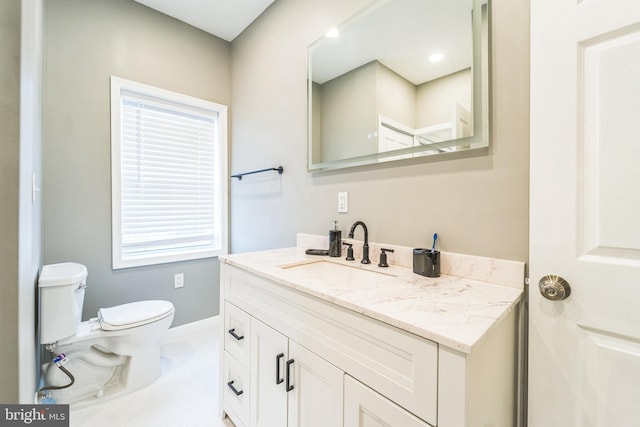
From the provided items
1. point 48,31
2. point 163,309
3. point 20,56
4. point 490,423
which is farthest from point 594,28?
point 48,31

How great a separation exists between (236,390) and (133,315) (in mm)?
893

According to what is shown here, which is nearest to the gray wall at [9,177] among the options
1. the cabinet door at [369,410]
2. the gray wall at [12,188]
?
the gray wall at [12,188]

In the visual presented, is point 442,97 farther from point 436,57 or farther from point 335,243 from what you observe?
point 335,243

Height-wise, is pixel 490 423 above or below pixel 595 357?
below

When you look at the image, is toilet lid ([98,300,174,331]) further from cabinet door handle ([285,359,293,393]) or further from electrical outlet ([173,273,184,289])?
cabinet door handle ([285,359,293,393])

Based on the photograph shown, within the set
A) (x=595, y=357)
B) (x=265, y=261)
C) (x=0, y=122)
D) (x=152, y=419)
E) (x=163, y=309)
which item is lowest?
(x=152, y=419)

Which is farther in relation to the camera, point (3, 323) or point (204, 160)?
point (204, 160)

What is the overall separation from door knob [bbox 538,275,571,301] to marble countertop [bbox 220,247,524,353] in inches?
2.8

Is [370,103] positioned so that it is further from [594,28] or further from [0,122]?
[0,122]

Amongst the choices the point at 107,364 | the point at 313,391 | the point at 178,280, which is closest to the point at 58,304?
the point at 107,364

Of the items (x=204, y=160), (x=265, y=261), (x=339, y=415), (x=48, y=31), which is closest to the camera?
(x=339, y=415)

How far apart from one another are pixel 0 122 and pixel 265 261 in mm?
1023

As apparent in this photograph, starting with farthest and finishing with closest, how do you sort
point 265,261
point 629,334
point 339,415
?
point 265,261, point 339,415, point 629,334

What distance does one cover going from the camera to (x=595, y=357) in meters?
0.73
